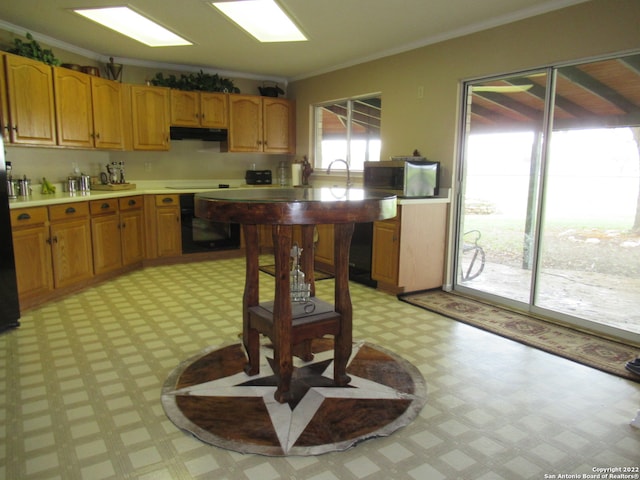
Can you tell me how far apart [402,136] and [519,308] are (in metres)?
2.10

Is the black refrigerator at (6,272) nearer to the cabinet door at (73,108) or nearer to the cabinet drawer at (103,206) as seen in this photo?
the cabinet drawer at (103,206)

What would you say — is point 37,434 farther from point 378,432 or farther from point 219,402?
point 378,432

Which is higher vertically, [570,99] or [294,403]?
[570,99]

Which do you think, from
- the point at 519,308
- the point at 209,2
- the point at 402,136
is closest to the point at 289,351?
the point at 519,308

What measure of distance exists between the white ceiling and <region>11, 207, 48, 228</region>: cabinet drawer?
1.64 meters

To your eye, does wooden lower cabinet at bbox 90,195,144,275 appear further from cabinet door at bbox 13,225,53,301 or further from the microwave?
the microwave

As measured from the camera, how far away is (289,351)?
218 cm

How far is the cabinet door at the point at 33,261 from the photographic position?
351 centimetres

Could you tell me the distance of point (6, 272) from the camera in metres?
3.21

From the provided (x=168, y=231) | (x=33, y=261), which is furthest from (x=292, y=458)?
(x=168, y=231)

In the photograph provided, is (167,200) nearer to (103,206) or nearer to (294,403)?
(103,206)

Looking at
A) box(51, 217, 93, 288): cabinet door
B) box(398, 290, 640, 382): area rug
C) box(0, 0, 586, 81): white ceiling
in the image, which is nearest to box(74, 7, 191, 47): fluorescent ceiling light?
box(0, 0, 586, 81): white ceiling

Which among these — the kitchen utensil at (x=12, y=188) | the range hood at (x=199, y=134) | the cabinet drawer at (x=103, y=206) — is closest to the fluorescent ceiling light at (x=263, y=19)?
the range hood at (x=199, y=134)

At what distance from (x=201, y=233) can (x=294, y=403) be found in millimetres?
3742
